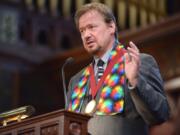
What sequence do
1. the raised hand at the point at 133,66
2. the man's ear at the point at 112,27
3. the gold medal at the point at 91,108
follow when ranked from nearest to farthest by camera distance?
the raised hand at the point at 133,66 → the gold medal at the point at 91,108 → the man's ear at the point at 112,27

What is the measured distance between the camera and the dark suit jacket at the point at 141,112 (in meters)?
3.35

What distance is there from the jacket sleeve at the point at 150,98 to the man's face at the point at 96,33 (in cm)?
34

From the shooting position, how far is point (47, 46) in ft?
26.4

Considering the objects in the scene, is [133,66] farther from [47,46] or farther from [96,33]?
[47,46]

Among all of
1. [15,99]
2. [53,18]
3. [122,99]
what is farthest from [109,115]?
[53,18]

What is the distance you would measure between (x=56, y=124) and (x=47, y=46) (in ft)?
16.1

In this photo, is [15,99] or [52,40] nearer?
[15,99]

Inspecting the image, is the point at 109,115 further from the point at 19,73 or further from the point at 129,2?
the point at 129,2

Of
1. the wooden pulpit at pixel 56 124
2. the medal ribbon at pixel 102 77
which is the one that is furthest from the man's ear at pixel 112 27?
the wooden pulpit at pixel 56 124

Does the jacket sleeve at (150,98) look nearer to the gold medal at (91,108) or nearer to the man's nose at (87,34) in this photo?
the gold medal at (91,108)

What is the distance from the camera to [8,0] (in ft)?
25.5

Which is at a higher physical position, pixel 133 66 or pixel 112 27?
pixel 112 27

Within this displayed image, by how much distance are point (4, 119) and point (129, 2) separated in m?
5.20

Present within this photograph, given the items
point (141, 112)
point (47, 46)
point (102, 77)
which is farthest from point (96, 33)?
point (47, 46)
